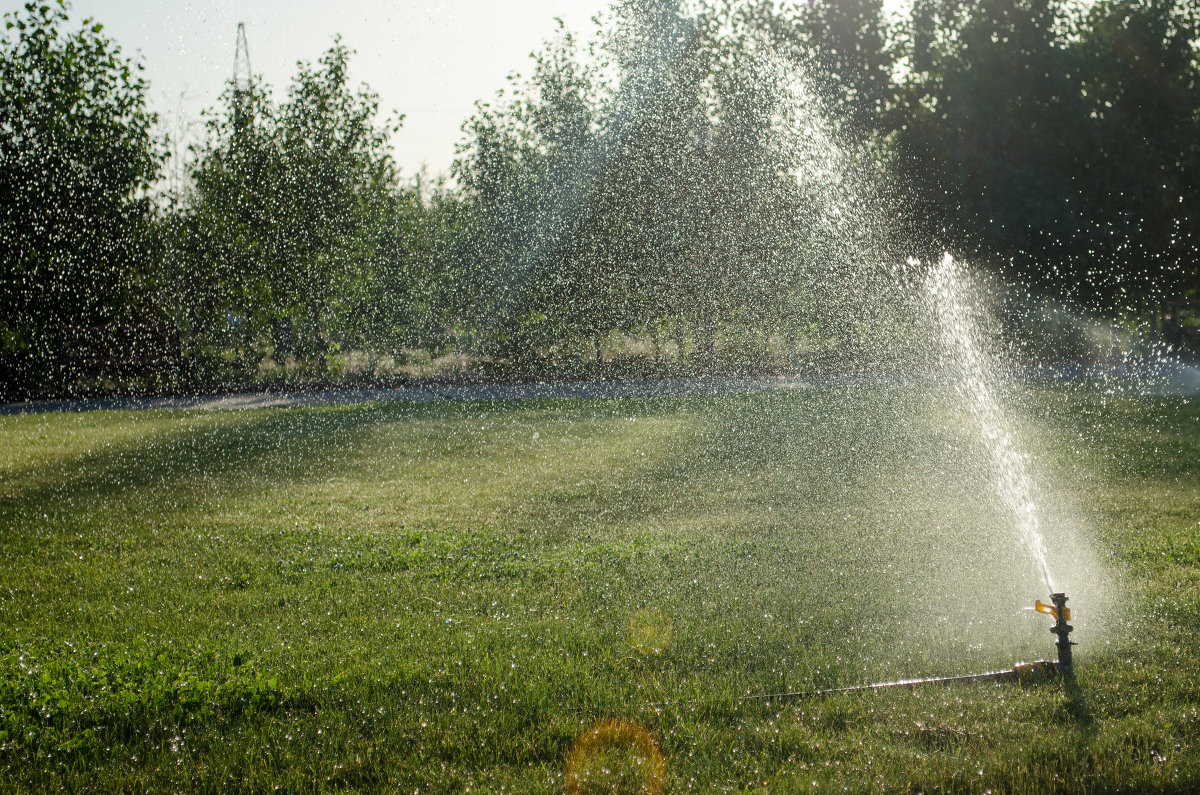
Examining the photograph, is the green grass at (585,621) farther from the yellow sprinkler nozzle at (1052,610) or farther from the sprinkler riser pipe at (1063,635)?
the yellow sprinkler nozzle at (1052,610)

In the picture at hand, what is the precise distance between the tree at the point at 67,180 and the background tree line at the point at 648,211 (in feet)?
5.48

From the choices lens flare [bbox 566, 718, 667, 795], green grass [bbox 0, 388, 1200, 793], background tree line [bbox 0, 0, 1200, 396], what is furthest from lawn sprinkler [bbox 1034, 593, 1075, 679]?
background tree line [bbox 0, 0, 1200, 396]

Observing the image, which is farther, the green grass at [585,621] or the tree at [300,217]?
the tree at [300,217]

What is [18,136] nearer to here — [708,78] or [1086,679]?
[708,78]

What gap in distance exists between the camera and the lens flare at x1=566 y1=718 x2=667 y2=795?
2.94 m

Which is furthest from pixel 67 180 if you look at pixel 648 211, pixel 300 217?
pixel 648 211

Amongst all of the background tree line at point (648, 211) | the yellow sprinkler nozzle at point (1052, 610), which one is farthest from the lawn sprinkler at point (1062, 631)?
the background tree line at point (648, 211)

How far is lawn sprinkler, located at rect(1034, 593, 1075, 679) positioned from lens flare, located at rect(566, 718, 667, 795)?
180cm

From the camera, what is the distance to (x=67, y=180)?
14.4 m

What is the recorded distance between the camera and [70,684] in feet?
12.3

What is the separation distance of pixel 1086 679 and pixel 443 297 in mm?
16728

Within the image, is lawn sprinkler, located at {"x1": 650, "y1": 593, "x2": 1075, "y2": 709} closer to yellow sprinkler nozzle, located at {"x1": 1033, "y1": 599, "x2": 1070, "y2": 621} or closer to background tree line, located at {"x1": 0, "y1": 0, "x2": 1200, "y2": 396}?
yellow sprinkler nozzle, located at {"x1": 1033, "y1": 599, "x2": 1070, "y2": 621}

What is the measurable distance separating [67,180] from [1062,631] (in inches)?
630

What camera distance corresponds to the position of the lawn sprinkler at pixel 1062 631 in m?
3.63
